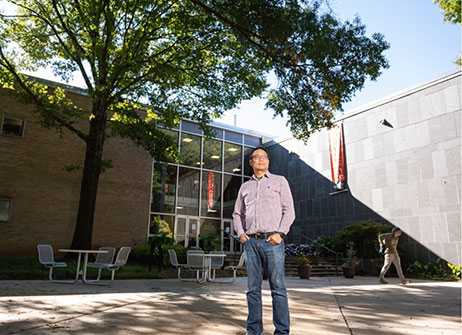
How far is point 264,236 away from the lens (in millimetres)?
2936

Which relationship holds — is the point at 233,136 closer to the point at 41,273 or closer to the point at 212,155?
the point at 212,155

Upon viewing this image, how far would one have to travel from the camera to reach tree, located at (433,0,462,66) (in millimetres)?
12547

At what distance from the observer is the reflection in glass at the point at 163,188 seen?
1881cm

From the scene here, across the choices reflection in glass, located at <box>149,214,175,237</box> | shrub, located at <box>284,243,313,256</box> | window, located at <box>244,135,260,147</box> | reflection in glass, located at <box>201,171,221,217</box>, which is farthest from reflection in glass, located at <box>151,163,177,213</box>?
shrub, located at <box>284,243,313,256</box>

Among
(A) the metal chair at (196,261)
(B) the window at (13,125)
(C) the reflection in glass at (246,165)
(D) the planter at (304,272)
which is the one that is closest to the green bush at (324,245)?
(D) the planter at (304,272)

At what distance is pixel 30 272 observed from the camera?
8.90 meters

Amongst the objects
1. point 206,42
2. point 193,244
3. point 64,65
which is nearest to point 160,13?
point 206,42

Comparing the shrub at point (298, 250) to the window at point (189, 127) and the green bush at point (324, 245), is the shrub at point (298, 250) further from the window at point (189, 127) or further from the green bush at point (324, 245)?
the window at point (189, 127)

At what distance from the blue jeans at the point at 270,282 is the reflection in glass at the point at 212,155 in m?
18.8

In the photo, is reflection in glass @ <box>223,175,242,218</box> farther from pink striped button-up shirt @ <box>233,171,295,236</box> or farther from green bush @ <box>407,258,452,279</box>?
pink striped button-up shirt @ <box>233,171,295,236</box>

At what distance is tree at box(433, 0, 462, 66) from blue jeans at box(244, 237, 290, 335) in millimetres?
13887

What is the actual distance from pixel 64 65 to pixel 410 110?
1436cm

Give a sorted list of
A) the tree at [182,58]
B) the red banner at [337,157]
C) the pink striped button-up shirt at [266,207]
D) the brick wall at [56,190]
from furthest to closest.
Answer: the red banner at [337,157] → the brick wall at [56,190] → the tree at [182,58] → the pink striped button-up shirt at [266,207]

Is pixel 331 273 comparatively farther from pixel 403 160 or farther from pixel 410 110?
Answer: pixel 410 110
